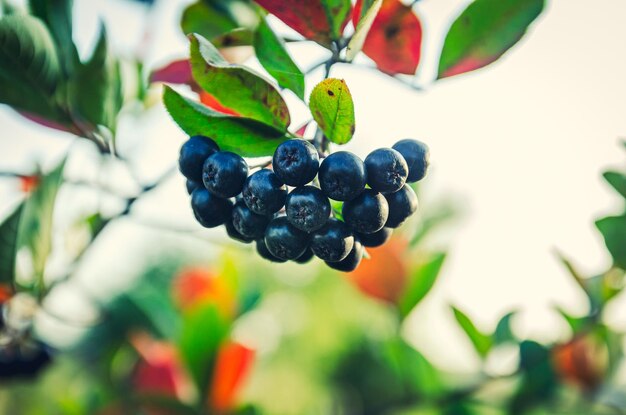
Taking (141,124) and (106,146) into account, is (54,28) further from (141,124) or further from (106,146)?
(141,124)

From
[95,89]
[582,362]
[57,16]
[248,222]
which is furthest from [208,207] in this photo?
[582,362]

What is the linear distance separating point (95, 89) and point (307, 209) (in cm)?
74

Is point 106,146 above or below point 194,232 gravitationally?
above

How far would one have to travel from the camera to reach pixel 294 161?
0.81 meters

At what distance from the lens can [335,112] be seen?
33.2 inches

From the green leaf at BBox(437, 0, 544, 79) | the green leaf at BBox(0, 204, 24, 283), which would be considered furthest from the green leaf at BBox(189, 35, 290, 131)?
the green leaf at BBox(0, 204, 24, 283)

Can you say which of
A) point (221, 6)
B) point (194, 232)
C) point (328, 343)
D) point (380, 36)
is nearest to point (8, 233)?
point (194, 232)

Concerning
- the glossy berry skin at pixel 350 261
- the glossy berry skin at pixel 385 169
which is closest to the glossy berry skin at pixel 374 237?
the glossy berry skin at pixel 350 261

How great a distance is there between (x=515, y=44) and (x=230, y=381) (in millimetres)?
1525

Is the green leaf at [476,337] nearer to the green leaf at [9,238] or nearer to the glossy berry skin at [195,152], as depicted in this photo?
the glossy berry skin at [195,152]

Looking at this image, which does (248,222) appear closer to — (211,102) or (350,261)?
(350,261)

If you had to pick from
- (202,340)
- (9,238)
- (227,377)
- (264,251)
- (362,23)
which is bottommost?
(227,377)

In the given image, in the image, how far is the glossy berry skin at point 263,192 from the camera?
2.78 feet

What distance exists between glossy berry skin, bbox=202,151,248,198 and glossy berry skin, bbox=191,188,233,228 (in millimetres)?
51
